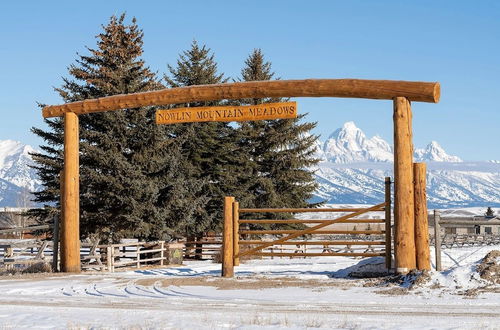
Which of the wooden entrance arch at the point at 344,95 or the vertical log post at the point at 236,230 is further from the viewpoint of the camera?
the vertical log post at the point at 236,230

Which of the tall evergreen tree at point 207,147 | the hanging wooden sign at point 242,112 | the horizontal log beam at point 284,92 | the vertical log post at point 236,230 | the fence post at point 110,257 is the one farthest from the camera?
the tall evergreen tree at point 207,147

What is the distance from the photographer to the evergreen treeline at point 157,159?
27.2m

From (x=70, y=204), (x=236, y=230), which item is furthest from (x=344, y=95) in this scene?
(x=70, y=204)

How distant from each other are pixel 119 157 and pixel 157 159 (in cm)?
196

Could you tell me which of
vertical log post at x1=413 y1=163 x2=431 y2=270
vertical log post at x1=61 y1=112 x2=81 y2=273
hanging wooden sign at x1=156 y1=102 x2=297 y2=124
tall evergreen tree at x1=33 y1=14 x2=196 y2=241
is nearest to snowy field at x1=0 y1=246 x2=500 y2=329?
vertical log post at x1=413 y1=163 x2=431 y2=270

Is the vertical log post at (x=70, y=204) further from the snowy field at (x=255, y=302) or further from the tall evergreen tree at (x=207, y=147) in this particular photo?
the tall evergreen tree at (x=207, y=147)

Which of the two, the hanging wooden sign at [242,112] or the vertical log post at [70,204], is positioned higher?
the hanging wooden sign at [242,112]

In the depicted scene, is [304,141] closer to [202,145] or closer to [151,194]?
[202,145]

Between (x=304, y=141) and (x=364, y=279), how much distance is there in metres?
23.8

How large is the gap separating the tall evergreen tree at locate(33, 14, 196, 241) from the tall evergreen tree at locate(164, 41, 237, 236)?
2472 millimetres

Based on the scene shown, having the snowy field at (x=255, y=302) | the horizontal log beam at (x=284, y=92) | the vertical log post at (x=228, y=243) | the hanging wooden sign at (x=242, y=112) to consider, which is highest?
the horizontal log beam at (x=284, y=92)

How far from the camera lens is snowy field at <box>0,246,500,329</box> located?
362 inches

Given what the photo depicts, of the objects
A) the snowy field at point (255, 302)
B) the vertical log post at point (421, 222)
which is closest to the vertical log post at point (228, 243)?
the snowy field at point (255, 302)

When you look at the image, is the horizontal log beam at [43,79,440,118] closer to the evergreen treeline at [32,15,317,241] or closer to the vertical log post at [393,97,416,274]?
the vertical log post at [393,97,416,274]
